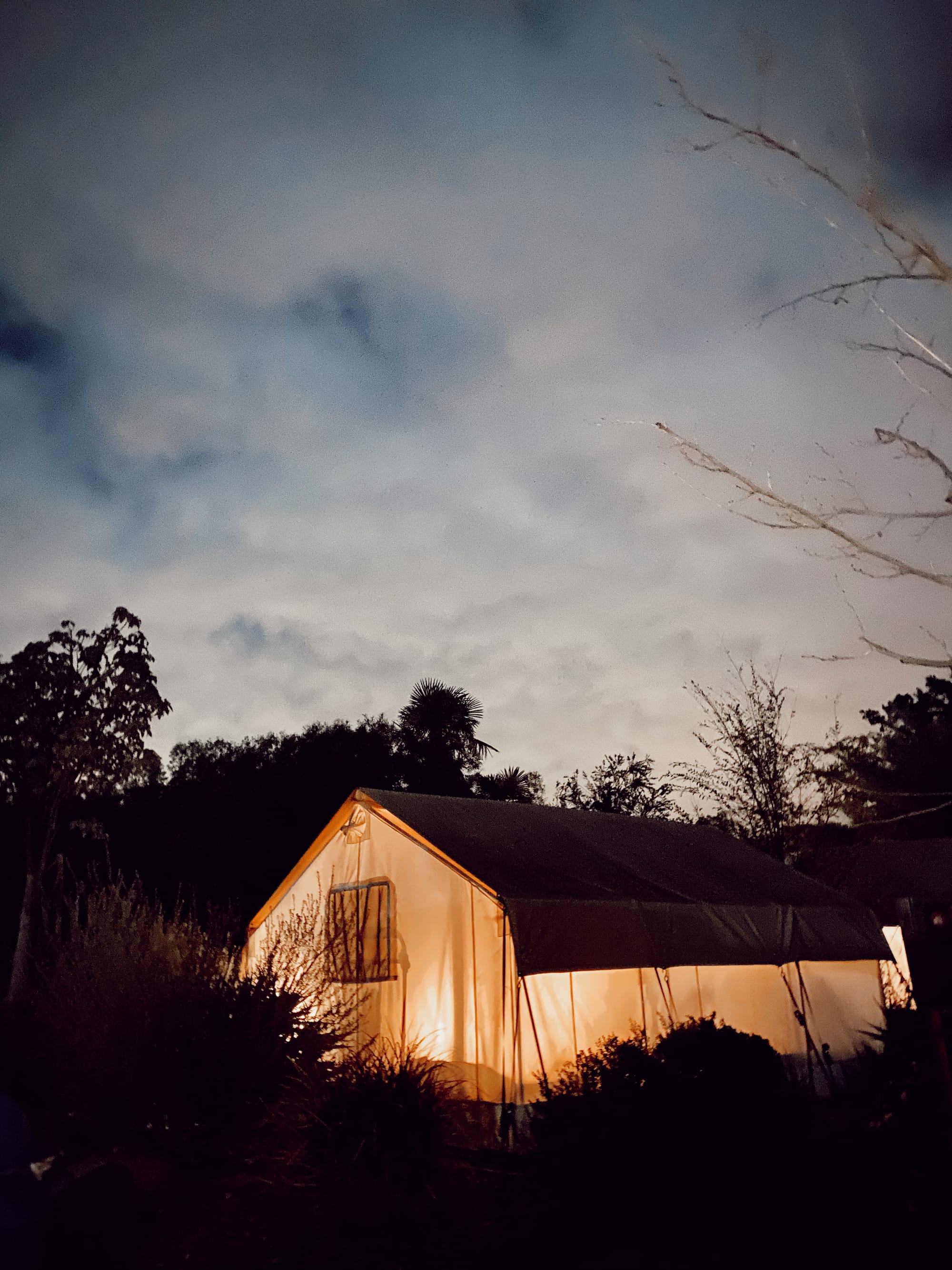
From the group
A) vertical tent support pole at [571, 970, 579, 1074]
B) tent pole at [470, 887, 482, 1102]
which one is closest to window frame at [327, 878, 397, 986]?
tent pole at [470, 887, 482, 1102]

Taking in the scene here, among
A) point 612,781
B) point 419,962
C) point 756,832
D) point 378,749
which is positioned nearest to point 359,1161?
point 419,962

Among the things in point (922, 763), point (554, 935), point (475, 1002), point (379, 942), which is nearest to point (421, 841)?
point (379, 942)

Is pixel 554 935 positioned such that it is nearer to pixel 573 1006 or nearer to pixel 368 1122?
pixel 573 1006

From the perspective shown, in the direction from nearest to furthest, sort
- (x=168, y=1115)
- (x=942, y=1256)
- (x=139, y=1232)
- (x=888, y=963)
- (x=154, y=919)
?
(x=942, y=1256) → (x=139, y=1232) → (x=168, y=1115) → (x=154, y=919) → (x=888, y=963)

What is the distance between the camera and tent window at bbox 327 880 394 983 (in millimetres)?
9234

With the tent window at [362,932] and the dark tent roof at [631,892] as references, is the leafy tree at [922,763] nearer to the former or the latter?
the dark tent roof at [631,892]

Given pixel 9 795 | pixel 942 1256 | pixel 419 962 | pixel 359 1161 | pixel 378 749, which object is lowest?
pixel 942 1256

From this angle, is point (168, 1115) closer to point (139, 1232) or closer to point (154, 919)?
point (139, 1232)

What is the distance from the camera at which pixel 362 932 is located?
31.2 ft

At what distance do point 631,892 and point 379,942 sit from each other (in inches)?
105

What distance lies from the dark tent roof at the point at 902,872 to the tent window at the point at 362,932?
17947mm

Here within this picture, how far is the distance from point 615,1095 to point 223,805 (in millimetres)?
16451

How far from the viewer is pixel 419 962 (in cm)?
894

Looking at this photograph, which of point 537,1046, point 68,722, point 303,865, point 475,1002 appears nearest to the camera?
point 537,1046
